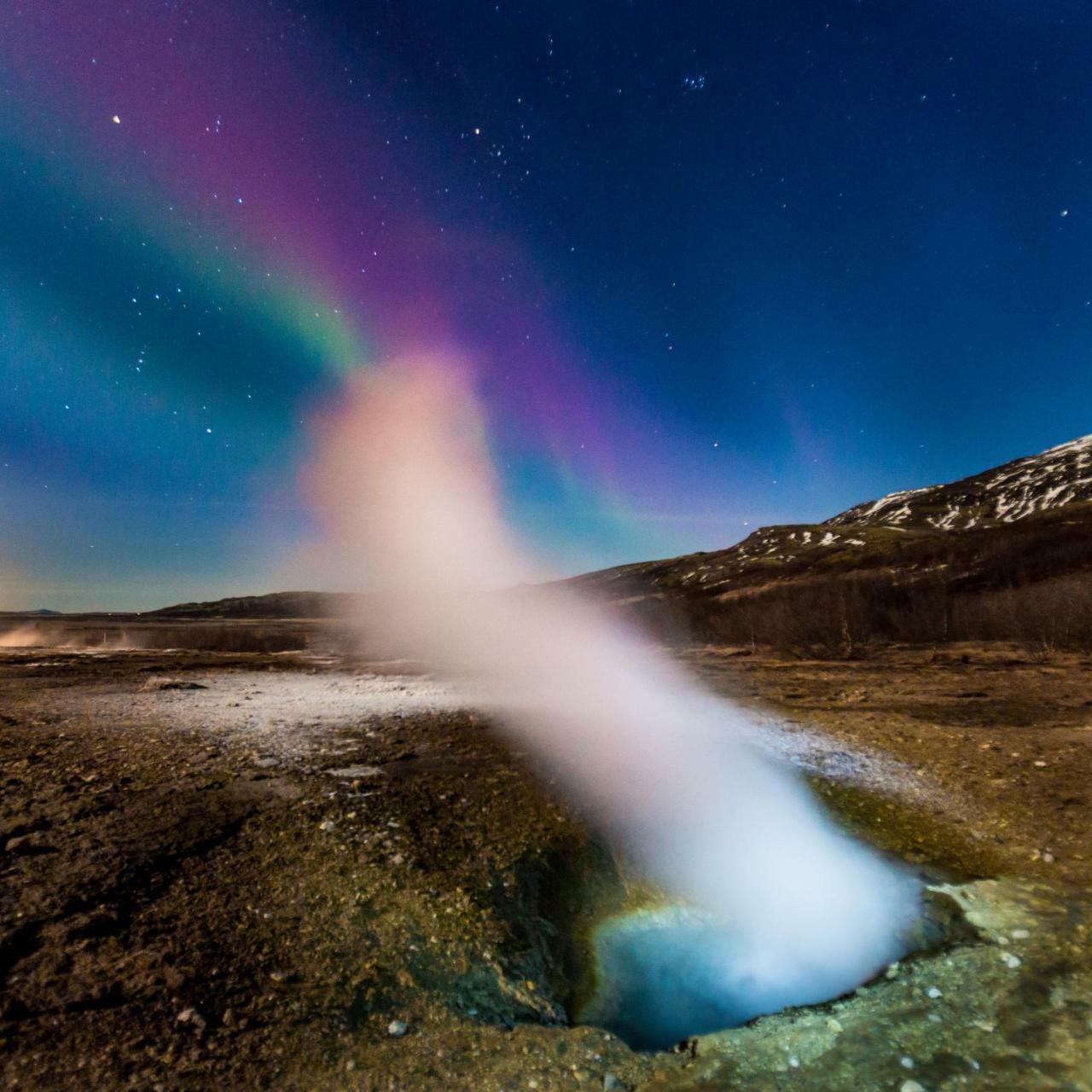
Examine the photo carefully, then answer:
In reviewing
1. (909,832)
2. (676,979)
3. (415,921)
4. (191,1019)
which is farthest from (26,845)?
(909,832)

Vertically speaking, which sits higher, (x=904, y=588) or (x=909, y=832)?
(x=904, y=588)

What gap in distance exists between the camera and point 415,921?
19.6 feet

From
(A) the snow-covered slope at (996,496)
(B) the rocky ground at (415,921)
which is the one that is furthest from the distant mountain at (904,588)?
(A) the snow-covered slope at (996,496)

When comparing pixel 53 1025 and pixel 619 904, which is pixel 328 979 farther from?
pixel 619 904

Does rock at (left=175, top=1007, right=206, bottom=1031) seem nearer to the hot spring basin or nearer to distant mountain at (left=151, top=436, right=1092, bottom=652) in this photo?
the hot spring basin

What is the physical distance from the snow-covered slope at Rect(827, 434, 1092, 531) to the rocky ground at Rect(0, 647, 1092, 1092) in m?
97.7

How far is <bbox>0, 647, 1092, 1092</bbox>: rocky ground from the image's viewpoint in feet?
14.0

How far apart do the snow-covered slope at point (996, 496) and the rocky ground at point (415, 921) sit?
97668 mm

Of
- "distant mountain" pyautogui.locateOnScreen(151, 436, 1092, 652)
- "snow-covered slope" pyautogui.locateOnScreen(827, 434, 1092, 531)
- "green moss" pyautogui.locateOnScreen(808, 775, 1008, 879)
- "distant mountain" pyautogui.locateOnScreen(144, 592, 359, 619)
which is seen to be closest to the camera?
"green moss" pyautogui.locateOnScreen(808, 775, 1008, 879)

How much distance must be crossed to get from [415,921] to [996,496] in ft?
458

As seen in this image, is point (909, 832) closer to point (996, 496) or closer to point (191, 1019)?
point (191, 1019)

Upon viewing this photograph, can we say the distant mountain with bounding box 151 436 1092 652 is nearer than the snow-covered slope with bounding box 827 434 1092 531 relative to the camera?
Yes

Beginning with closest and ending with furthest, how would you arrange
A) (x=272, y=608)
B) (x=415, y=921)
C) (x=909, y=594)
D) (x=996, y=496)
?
1. (x=415, y=921)
2. (x=909, y=594)
3. (x=996, y=496)
4. (x=272, y=608)

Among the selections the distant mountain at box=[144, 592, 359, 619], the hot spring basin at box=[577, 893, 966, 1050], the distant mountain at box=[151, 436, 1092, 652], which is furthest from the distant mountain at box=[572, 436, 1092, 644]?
the distant mountain at box=[144, 592, 359, 619]
